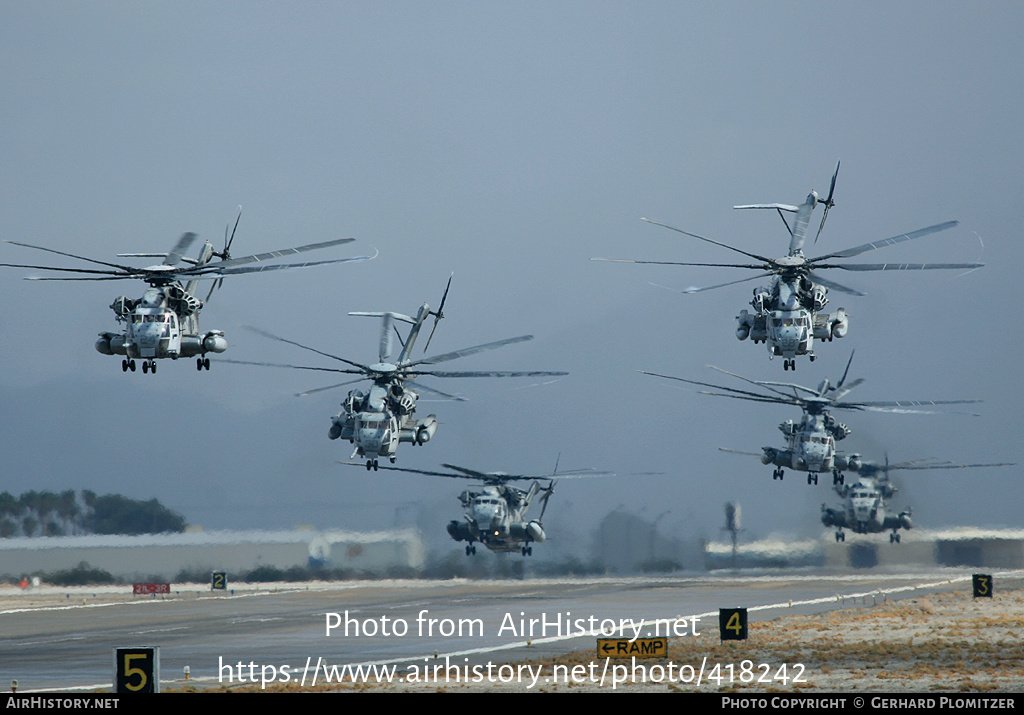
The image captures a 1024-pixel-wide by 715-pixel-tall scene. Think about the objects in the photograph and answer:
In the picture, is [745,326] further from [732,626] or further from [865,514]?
[865,514]

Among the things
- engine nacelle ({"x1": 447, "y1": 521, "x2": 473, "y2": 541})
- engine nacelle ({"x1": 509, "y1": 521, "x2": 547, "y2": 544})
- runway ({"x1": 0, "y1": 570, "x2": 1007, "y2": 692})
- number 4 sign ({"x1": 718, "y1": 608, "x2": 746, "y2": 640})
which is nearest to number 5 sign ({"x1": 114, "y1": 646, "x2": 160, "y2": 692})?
runway ({"x1": 0, "y1": 570, "x2": 1007, "y2": 692})

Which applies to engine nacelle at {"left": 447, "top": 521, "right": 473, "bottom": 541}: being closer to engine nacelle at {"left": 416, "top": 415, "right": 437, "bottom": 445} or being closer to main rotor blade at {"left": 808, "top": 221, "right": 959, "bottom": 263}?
engine nacelle at {"left": 416, "top": 415, "right": 437, "bottom": 445}

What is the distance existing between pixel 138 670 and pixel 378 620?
3097cm

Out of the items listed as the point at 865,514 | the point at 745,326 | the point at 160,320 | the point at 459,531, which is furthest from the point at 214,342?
the point at 865,514

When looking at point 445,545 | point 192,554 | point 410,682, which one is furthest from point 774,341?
point 192,554

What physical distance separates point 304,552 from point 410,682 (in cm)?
6476

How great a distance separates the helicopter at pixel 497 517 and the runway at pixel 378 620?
3.61 metres

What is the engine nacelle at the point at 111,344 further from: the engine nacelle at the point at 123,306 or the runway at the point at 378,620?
the runway at the point at 378,620

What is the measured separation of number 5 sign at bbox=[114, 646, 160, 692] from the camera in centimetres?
2909

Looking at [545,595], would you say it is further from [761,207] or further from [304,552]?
[761,207]

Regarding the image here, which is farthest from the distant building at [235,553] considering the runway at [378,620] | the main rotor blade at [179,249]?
the main rotor blade at [179,249]

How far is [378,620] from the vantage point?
59719 millimetres

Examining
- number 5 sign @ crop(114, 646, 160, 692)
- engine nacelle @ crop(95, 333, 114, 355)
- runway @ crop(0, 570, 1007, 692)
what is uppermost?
engine nacelle @ crop(95, 333, 114, 355)

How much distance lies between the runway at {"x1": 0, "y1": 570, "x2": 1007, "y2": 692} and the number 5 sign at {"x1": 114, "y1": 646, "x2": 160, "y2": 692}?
605 cm
